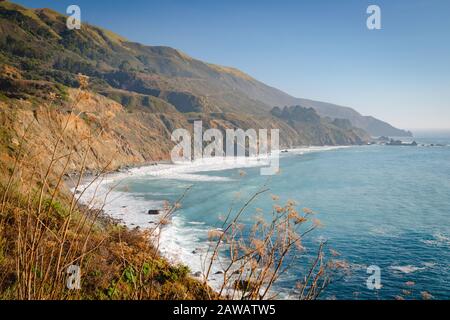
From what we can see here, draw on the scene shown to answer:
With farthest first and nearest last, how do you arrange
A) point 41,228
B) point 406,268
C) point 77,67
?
point 77,67 → point 406,268 → point 41,228

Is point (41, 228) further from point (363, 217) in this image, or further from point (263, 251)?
point (363, 217)

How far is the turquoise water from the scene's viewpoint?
52.5ft

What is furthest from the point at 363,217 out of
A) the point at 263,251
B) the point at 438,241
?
the point at 263,251

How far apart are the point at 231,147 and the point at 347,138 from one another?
84670 millimetres

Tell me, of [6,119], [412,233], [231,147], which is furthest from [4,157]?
[231,147]

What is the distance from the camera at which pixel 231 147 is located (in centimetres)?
9925

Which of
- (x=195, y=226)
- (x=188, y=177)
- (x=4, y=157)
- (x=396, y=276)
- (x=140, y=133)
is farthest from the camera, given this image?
(x=140, y=133)

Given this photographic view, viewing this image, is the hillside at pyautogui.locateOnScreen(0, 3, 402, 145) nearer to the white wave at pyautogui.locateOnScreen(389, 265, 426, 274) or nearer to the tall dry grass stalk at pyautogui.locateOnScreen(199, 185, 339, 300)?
the white wave at pyautogui.locateOnScreen(389, 265, 426, 274)

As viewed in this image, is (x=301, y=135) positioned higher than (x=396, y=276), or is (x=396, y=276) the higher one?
(x=301, y=135)

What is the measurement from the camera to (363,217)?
27891 mm

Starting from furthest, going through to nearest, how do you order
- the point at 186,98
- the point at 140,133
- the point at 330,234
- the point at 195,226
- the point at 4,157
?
1. the point at 186,98
2. the point at 140,133
3. the point at 195,226
4. the point at 330,234
5. the point at 4,157

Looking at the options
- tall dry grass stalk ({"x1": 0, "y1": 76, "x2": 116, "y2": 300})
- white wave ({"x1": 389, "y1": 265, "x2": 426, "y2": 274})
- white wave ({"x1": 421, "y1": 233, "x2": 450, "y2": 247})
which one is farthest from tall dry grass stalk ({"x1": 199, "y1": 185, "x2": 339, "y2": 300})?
white wave ({"x1": 421, "y1": 233, "x2": 450, "y2": 247})

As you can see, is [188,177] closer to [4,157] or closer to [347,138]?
[4,157]

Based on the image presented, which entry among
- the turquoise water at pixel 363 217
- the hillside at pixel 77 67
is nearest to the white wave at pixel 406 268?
the turquoise water at pixel 363 217
